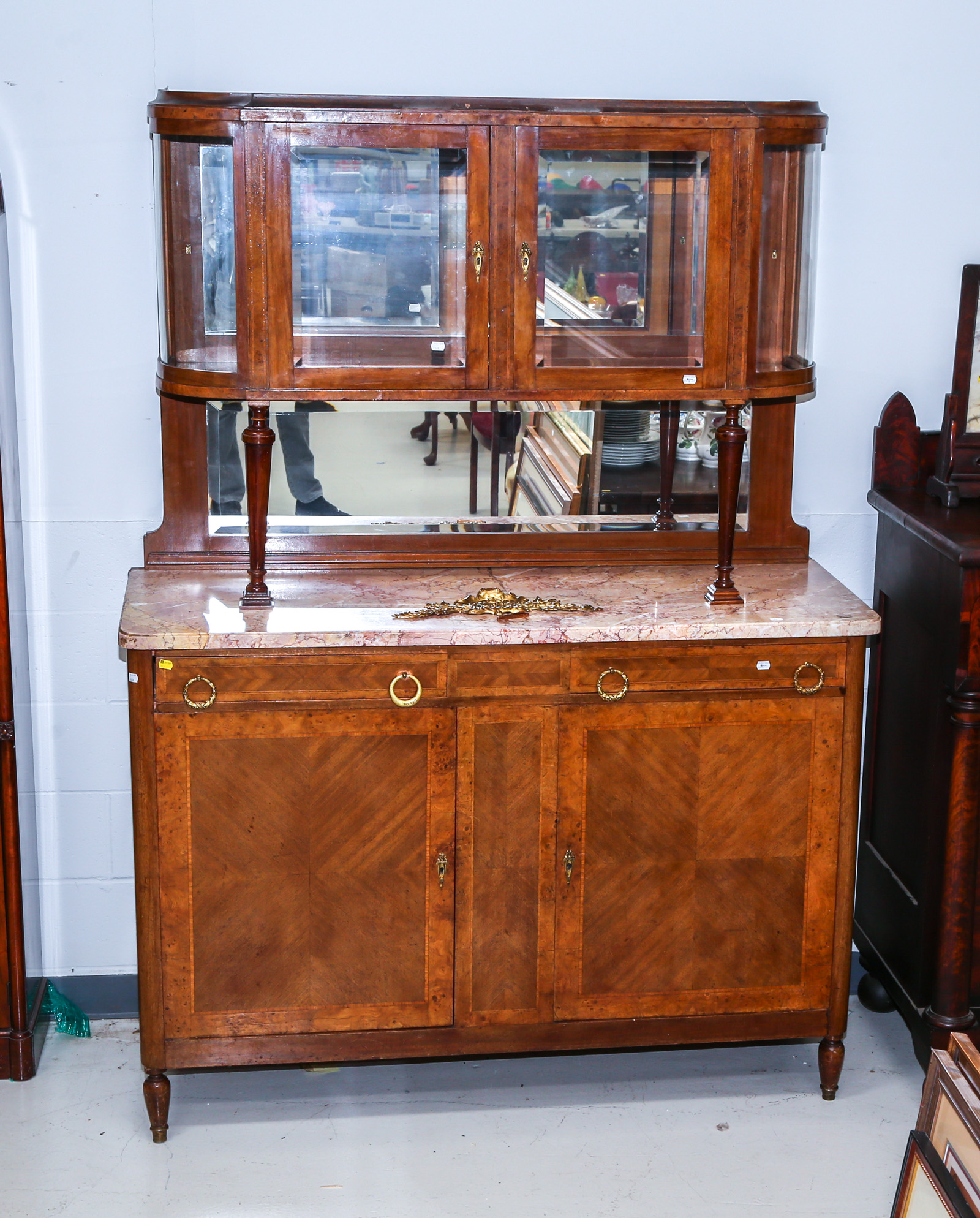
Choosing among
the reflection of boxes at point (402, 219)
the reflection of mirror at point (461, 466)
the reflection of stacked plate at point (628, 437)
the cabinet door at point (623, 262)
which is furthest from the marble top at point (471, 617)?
the reflection of boxes at point (402, 219)

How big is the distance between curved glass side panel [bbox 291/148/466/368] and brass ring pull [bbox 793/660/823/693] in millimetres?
1022

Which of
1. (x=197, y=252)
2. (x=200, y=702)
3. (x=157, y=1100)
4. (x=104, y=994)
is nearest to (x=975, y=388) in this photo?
(x=197, y=252)

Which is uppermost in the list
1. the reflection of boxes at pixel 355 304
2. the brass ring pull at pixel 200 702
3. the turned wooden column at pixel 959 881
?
the reflection of boxes at pixel 355 304

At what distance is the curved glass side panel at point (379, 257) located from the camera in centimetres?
301

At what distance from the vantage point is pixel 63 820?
12.1 feet

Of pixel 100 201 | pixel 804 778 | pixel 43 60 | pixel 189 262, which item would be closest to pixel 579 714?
pixel 804 778

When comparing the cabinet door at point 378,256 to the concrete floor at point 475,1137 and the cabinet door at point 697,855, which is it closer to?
the cabinet door at point 697,855

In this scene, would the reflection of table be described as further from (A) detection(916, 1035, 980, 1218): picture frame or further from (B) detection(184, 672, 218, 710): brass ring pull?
(A) detection(916, 1035, 980, 1218): picture frame

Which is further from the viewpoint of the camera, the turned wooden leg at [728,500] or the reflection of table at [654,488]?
the reflection of table at [654,488]

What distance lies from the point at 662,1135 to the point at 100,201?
2.56 m

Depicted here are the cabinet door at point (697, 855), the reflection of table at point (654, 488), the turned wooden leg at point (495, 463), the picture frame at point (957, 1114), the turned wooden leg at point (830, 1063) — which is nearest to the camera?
the picture frame at point (957, 1114)

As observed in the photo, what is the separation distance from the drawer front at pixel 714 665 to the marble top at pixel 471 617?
1.4 inches

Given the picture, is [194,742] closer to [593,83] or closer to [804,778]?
[804,778]

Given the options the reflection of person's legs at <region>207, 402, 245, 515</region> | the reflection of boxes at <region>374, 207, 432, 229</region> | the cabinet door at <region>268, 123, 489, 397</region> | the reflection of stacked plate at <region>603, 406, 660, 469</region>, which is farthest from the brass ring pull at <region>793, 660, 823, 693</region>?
the reflection of person's legs at <region>207, 402, 245, 515</region>
